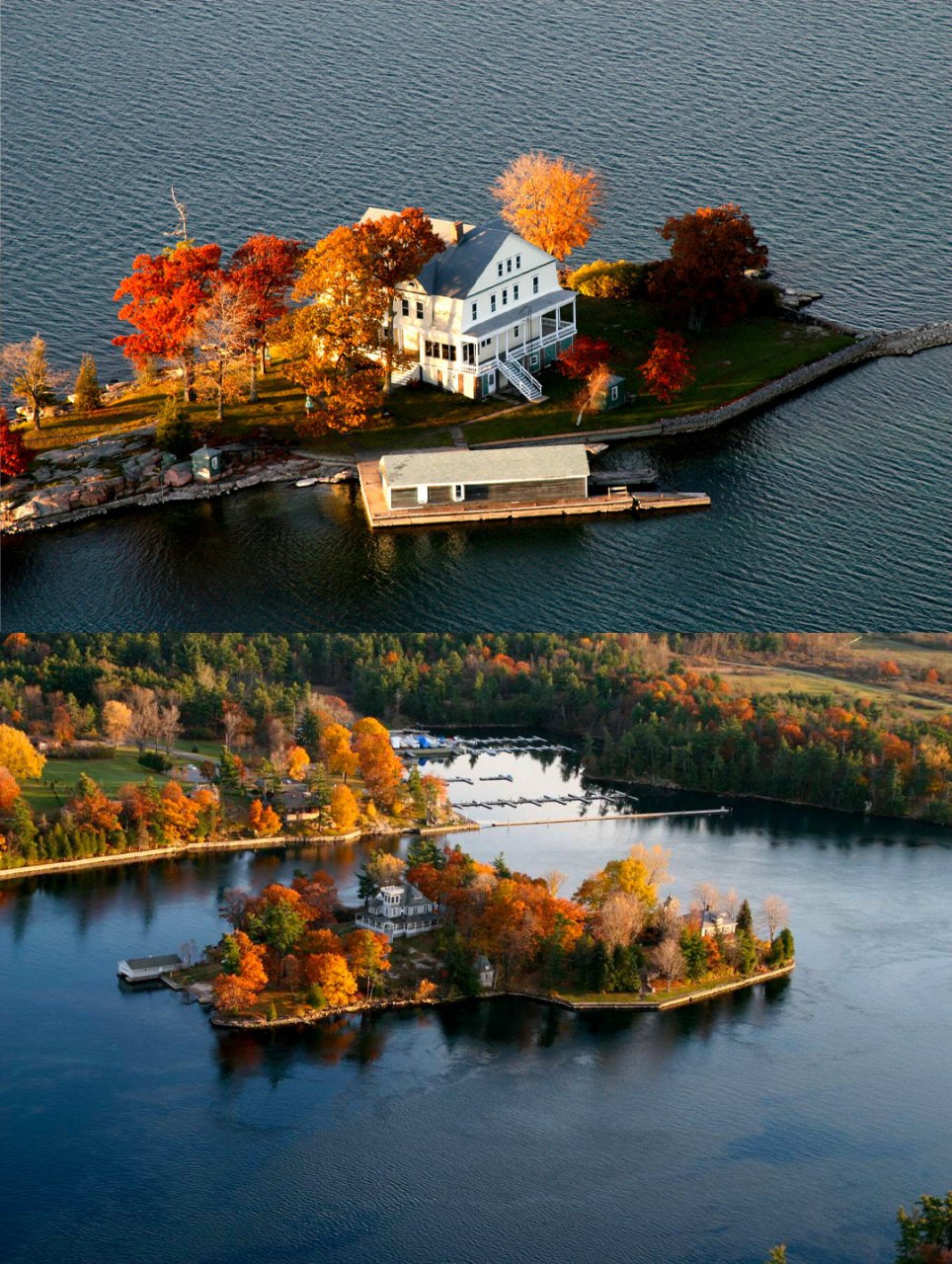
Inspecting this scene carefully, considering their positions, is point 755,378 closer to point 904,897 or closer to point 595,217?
point 595,217

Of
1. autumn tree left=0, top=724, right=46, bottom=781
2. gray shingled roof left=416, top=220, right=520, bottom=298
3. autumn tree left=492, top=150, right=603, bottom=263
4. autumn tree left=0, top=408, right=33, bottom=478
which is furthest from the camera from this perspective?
autumn tree left=492, top=150, right=603, bottom=263

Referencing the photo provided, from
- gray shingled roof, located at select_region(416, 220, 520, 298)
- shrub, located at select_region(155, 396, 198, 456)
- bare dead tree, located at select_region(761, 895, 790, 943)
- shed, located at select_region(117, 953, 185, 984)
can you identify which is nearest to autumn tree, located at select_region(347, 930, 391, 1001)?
shed, located at select_region(117, 953, 185, 984)

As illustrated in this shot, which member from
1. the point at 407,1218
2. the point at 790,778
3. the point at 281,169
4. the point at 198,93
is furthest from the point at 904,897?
the point at 198,93

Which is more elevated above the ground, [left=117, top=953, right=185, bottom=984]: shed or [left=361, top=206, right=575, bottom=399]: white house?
[left=361, top=206, right=575, bottom=399]: white house

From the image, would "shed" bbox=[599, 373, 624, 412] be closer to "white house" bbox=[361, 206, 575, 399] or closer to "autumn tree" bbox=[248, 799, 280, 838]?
"white house" bbox=[361, 206, 575, 399]

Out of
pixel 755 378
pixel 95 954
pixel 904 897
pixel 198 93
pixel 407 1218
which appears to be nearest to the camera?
pixel 407 1218

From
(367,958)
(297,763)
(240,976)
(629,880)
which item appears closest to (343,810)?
(297,763)
